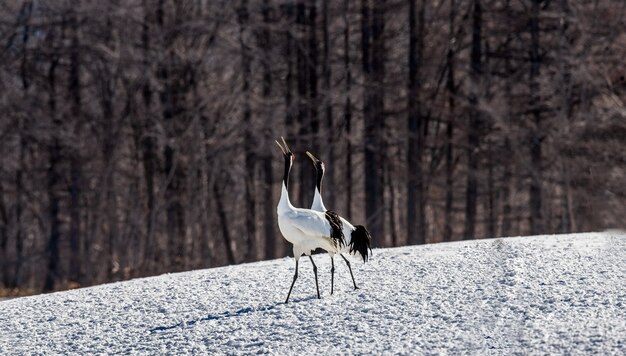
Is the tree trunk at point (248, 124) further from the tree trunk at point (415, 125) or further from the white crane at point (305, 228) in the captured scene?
the white crane at point (305, 228)

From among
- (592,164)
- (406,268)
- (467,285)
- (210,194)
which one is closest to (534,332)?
(467,285)

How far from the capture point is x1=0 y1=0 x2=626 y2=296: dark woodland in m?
30.0

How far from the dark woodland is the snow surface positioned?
15081mm

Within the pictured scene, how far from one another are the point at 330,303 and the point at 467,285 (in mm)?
1758

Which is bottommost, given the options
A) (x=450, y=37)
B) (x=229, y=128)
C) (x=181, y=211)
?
(x=181, y=211)

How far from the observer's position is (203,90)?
1253 inches

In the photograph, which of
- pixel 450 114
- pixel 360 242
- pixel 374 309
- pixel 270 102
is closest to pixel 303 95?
pixel 270 102

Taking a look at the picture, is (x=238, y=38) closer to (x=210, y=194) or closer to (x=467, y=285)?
(x=210, y=194)

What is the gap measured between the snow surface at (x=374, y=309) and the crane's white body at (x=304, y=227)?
747 mm

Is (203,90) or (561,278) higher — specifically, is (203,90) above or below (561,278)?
above

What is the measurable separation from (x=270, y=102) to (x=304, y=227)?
20042 millimetres

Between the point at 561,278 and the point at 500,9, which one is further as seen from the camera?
the point at 500,9

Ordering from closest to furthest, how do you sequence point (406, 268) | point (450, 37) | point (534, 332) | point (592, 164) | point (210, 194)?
point (534, 332), point (406, 268), point (592, 164), point (450, 37), point (210, 194)

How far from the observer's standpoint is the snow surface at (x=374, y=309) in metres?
9.67
